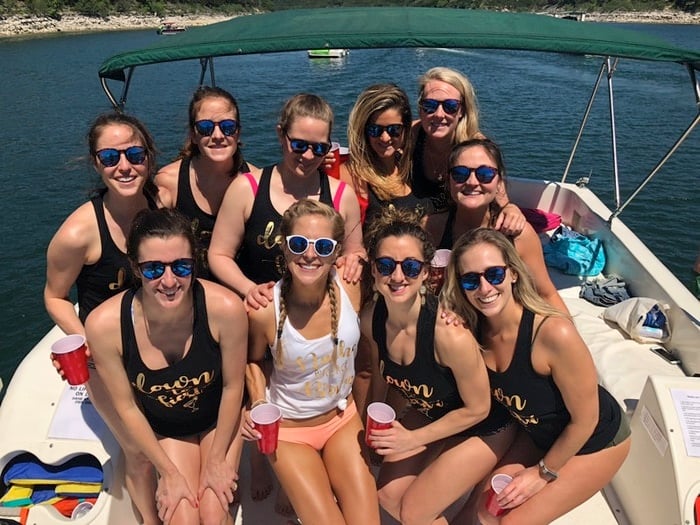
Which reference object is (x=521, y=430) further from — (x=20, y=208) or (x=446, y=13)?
(x=20, y=208)

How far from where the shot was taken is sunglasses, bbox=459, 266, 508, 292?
207cm

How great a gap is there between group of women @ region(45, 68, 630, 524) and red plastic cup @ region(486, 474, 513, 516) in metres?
0.04

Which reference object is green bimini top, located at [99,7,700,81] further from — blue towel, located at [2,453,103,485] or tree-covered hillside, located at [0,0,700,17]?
tree-covered hillside, located at [0,0,700,17]

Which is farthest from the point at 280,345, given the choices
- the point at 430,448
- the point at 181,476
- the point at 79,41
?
the point at 79,41

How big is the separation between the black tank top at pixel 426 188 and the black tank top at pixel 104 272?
5.57 feet

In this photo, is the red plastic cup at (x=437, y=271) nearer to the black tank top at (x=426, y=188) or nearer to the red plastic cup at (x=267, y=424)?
the black tank top at (x=426, y=188)

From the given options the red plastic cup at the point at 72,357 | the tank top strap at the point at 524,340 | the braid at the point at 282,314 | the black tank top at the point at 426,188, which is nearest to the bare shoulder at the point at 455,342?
the tank top strap at the point at 524,340

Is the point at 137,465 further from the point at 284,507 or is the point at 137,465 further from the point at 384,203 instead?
the point at 384,203

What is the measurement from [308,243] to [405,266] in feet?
1.38

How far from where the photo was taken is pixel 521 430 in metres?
→ 2.43

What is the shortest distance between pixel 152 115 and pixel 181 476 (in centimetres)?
2042

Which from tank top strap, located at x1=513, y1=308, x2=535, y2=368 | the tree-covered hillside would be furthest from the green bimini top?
the tree-covered hillside

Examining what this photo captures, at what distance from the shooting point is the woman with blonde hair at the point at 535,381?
2.07 meters

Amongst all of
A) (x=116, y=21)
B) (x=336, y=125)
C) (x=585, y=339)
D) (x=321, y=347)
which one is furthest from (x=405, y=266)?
(x=116, y=21)
